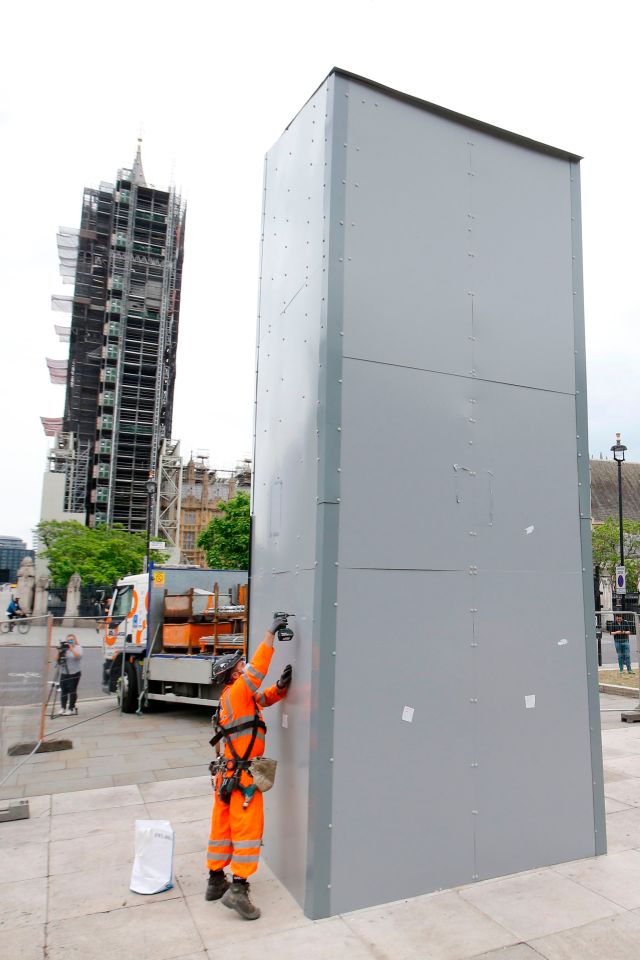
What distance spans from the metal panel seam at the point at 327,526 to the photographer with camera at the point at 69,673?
998 cm

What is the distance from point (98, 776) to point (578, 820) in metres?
5.93

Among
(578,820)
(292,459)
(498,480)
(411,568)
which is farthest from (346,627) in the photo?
(578,820)

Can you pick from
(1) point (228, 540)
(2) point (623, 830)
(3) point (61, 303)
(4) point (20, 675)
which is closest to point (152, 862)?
(4) point (20, 675)

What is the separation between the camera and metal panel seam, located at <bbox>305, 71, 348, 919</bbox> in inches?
177

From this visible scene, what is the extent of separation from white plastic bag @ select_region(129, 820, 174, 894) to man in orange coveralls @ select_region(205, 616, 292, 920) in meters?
0.36

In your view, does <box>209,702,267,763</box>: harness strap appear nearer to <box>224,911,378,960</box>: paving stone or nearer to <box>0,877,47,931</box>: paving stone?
<box>224,911,378,960</box>: paving stone

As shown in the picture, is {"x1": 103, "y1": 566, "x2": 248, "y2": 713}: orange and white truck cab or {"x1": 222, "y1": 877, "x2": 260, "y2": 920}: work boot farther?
{"x1": 103, "y1": 566, "x2": 248, "y2": 713}: orange and white truck cab

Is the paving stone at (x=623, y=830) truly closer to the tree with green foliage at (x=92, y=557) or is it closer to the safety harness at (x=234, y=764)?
the safety harness at (x=234, y=764)

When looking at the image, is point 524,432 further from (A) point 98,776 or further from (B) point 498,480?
(A) point 98,776

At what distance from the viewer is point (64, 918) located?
4.57m

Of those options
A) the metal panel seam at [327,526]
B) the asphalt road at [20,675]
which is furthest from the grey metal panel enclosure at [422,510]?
the asphalt road at [20,675]

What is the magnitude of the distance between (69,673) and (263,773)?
392 inches

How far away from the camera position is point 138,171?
8506cm

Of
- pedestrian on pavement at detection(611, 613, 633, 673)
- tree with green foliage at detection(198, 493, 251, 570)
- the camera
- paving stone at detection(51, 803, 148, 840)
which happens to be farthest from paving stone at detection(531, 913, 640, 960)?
tree with green foliage at detection(198, 493, 251, 570)
